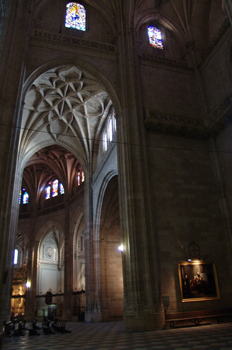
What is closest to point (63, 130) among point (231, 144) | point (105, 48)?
point (105, 48)

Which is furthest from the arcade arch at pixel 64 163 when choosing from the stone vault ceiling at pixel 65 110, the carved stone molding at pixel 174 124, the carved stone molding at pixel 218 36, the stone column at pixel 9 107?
the carved stone molding at pixel 218 36

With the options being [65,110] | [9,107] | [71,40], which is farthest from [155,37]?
[9,107]

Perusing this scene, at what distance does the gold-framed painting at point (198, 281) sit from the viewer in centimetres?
1218

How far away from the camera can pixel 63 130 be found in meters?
23.2

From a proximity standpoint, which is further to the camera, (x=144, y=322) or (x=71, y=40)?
(x=71, y=40)

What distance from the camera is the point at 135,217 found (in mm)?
12445

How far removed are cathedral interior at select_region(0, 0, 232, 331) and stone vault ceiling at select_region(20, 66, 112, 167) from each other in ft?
0.30

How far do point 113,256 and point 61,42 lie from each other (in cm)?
1522

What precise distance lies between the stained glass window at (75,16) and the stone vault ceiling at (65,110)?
2.84 meters

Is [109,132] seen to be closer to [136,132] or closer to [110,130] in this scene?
[110,130]

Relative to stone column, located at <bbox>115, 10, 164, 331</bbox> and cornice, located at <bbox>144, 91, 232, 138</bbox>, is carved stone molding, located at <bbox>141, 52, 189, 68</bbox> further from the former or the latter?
cornice, located at <bbox>144, 91, 232, 138</bbox>

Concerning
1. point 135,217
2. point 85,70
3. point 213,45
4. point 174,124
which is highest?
point 213,45

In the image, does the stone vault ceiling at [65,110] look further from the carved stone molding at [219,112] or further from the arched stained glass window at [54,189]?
the arched stained glass window at [54,189]

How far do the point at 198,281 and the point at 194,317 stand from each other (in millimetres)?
1477
